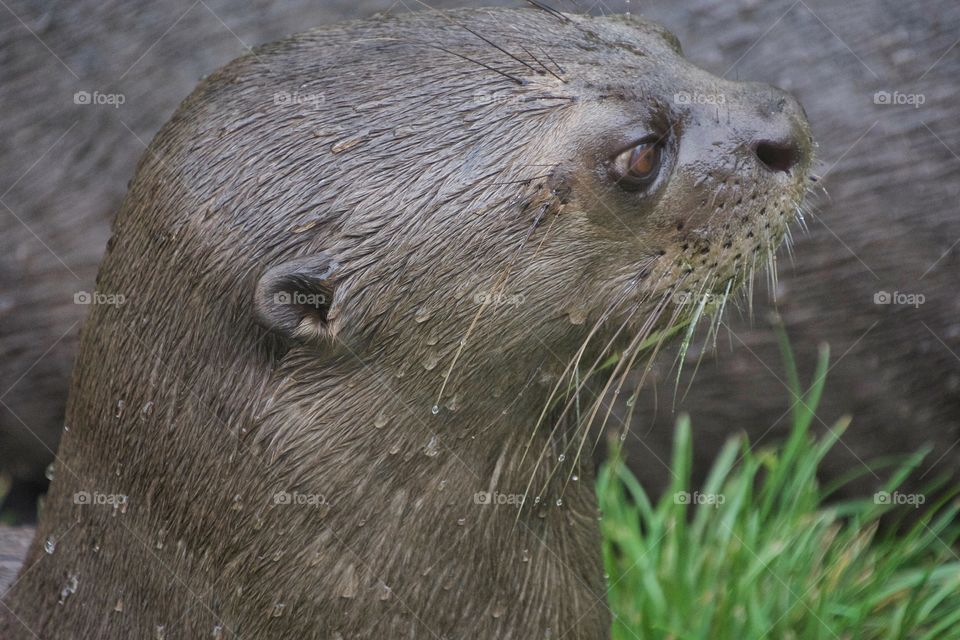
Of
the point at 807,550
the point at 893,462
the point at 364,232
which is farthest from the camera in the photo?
the point at 893,462

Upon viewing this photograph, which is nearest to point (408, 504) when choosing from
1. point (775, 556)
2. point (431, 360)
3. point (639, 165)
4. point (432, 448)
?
point (432, 448)

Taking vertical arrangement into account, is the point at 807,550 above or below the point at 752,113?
below

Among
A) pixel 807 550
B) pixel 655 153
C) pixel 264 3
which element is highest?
pixel 264 3

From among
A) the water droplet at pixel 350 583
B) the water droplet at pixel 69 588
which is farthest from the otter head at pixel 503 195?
the water droplet at pixel 69 588

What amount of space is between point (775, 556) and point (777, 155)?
123cm

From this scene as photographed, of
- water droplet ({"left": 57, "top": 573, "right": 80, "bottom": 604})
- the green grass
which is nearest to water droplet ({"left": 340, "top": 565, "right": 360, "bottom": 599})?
water droplet ({"left": 57, "top": 573, "right": 80, "bottom": 604})

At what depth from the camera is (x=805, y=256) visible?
3.05 metres

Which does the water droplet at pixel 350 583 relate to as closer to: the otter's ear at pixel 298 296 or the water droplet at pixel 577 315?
the otter's ear at pixel 298 296

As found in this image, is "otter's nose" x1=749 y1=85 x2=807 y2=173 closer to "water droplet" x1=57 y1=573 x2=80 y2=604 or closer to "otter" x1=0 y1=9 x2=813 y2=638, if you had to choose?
"otter" x1=0 y1=9 x2=813 y2=638

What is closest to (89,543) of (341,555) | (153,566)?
(153,566)

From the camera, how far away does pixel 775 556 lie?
2906mm

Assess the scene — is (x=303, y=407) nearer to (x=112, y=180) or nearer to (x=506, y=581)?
(x=506, y=581)

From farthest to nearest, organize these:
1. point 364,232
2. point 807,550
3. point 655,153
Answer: point 807,550, point 655,153, point 364,232

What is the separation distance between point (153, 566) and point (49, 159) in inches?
66.1
